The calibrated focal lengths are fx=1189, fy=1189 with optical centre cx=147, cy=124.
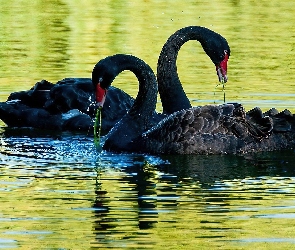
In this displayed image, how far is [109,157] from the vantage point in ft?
36.2

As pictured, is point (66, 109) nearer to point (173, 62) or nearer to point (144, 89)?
point (173, 62)

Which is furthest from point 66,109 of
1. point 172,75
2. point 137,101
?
point 137,101

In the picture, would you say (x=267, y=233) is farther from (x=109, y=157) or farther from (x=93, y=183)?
(x=109, y=157)

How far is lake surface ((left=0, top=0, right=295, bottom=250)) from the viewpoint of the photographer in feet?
25.8

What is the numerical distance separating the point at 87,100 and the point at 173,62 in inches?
41.6

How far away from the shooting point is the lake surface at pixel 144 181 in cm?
786

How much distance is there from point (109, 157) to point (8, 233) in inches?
127

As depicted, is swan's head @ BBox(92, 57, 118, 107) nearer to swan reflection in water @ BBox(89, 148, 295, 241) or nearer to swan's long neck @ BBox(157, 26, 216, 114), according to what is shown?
swan reflection in water @ BBox(89, 148, 295, 241)

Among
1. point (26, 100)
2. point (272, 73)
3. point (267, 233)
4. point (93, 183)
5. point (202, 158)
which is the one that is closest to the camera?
point (267, 233)


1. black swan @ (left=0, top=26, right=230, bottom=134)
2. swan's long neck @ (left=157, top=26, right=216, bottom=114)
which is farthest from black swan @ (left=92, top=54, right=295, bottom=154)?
black swan @ (left=0, top=26, right=230, bottom=134)

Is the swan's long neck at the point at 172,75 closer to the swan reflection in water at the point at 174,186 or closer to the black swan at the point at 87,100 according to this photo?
the black swan at the point at 87,100

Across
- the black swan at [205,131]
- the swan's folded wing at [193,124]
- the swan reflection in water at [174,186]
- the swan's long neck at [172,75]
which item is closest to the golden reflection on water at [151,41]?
the swan's long neck at [172,75]

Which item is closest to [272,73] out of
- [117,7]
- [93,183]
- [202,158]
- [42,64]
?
[42,64]

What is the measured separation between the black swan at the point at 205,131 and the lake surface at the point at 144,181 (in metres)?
0.13
